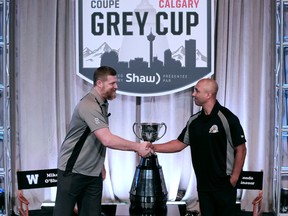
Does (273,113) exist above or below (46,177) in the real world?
above

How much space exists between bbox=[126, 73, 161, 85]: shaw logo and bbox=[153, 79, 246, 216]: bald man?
1.27 meters

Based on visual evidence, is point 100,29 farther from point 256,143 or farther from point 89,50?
point 256,143

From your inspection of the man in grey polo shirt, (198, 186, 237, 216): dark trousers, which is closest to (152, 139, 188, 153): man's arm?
(198, 186, 237, 216): dark trousers

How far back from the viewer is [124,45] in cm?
422

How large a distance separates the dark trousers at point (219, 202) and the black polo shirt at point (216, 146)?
4 centimetres

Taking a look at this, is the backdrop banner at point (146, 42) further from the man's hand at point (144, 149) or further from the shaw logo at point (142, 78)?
the man's hand at point (144, 149)

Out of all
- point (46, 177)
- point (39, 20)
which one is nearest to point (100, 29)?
point (39, 20)

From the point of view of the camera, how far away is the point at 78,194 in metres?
2.81

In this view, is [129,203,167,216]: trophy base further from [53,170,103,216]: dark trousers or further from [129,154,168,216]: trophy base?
[53,170,103,216]: dark trousers

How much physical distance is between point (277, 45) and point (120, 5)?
4.58 feet

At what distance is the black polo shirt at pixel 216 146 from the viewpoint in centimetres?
285

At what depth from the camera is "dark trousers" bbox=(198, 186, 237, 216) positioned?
2883 mm

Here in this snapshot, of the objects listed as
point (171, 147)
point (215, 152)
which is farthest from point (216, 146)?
point (171, 147)

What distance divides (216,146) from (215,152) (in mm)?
37
